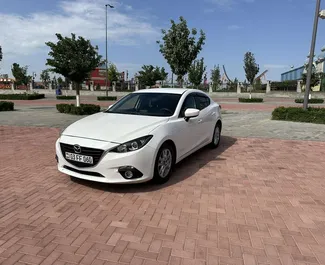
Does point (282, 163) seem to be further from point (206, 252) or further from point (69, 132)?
point (69, 132)

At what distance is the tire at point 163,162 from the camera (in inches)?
164

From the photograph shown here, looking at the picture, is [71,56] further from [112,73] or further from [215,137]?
[112,73]

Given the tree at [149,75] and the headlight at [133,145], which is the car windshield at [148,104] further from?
the tree at [149,75]

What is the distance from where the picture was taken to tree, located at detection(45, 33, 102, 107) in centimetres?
1422

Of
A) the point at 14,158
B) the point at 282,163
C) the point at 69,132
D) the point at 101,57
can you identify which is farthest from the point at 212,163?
the point at 101,57

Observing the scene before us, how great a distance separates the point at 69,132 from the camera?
423 cm

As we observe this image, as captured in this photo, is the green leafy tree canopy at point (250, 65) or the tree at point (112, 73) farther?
the tree at point (112, 73)

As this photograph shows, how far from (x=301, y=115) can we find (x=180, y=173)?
8944 mm

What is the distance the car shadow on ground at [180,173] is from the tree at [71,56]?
33.2 ft

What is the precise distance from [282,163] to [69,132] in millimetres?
4344

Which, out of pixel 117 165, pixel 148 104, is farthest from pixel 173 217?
pixel 148 104

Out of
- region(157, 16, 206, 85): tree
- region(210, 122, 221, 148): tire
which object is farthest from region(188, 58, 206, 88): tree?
region(210, 122, 221, 148): tire

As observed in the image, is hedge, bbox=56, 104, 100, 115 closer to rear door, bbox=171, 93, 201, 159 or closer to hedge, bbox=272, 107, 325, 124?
hedge, bbox=272, 107, 325, 124

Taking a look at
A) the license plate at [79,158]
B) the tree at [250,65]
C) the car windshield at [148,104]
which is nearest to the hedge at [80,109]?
the car windshield at [148,104]
